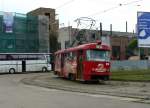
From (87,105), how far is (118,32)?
368 feet

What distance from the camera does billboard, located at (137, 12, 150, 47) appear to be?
46312mm

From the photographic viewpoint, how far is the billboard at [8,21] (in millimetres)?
79562

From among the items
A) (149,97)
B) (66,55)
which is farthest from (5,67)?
(149,97)

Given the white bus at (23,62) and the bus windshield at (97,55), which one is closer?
the bus windshield at (97,55)

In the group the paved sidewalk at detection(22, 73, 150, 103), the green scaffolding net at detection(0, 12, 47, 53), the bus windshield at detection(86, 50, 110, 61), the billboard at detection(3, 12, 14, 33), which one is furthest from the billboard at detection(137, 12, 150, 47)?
the billboard at detection(3, 12, 14, 33)

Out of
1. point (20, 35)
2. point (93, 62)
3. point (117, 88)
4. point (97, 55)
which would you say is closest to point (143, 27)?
point (97, 55)

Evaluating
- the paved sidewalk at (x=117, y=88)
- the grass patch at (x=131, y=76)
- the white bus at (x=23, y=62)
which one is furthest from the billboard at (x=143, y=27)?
the white bus at (x=23, y=62)

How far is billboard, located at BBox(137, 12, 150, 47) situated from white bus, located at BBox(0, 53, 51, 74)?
82.3ft

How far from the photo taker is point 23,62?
67938mm

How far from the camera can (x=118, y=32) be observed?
128750 mm

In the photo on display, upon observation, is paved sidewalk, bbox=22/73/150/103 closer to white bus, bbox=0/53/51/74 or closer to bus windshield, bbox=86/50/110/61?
bus windshield, bbox=86/50/110/61

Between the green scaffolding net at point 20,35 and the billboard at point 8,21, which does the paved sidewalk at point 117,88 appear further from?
the billboard at point 8,21

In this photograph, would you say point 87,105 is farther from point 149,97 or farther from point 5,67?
point 5,67

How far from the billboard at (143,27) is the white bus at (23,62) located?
25075 mm
